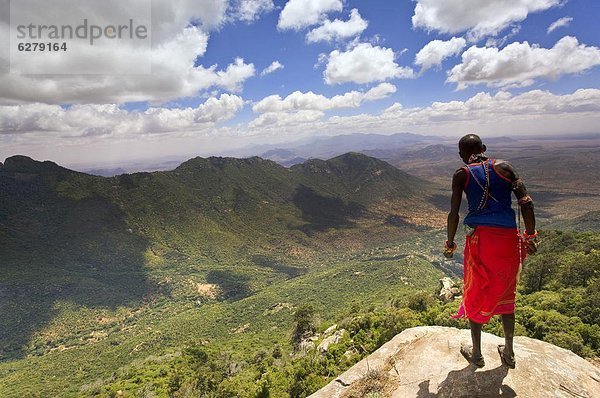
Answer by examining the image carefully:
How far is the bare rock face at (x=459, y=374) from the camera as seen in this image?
5270mm

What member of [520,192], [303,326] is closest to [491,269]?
[520,192]

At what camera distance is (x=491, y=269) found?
5281 mm

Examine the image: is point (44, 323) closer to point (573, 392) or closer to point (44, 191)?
point (44, 191)

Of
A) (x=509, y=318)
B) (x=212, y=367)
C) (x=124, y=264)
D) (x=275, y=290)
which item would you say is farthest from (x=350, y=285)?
(x=124, y=264)

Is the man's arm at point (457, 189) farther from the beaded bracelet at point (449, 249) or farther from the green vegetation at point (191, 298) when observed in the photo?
the green vegetation at point (191, 298)

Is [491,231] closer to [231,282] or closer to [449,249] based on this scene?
[449,249]

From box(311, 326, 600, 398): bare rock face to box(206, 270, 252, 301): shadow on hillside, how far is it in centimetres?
13352

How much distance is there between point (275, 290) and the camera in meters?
119

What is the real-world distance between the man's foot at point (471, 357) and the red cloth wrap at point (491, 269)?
81cm

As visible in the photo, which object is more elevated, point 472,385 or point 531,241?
point 531,241

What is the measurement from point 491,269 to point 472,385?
80.4 inches

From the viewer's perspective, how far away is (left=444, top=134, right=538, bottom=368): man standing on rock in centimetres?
504

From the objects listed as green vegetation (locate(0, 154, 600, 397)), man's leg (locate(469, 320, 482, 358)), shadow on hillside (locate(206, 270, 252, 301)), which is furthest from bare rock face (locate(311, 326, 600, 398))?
shadow on hillside (locate(206, 270, 252, 301))

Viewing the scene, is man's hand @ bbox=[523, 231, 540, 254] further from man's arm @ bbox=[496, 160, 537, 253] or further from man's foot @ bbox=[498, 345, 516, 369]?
man's foot @ bbox=[498, 345, 516, 369]
